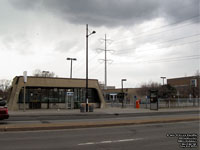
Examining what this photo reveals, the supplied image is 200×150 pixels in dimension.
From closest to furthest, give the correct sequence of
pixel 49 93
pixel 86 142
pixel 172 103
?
pixel 86 142 → pixel 49 93 → pixel 172 103

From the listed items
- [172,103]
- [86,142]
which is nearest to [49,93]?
[172,103]

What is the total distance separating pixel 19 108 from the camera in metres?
29.5

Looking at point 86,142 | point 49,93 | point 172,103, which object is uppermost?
point 49,93

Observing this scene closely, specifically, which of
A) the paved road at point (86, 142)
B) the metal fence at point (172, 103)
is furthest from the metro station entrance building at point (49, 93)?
the paved road at point (86, 142)

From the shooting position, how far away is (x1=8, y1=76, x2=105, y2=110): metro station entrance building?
2925cm

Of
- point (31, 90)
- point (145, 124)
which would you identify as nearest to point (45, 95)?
point (31, 90)

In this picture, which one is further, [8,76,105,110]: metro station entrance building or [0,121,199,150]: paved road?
[8,76,105,110]: metro station entrance building

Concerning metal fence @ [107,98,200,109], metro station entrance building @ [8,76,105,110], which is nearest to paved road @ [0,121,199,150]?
metro station entrance building @ [8,76,105,110]

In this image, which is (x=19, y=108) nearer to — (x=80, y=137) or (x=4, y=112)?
(x=4, y=112)

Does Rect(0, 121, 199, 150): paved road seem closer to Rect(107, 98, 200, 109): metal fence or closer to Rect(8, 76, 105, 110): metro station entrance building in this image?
Rect(8, 76, 105, 110): metro station entrance building

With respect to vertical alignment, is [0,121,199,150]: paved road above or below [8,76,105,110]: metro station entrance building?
below

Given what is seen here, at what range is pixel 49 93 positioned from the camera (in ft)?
104

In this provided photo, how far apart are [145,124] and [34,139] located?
7.60m

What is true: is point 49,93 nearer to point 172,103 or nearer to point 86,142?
point 172,103
